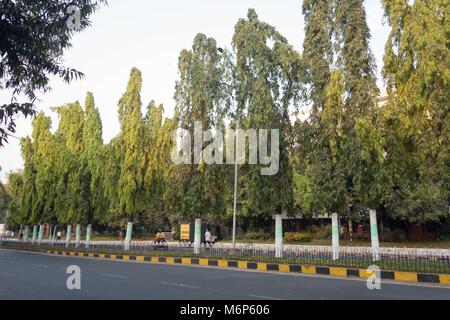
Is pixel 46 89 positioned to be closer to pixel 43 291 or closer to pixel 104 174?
pixel 43 291

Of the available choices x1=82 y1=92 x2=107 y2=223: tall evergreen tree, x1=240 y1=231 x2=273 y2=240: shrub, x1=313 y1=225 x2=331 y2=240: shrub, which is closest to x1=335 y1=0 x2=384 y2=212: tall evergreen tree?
x1=82 y1=92 x2=107 y2=223: tall evergreen tree

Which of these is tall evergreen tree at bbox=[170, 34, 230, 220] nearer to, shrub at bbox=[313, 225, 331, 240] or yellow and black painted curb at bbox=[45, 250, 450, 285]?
yellow and black painted curb at bbox=[45, 250, 450, 285]

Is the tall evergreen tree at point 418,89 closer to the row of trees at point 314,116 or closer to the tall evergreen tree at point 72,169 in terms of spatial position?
the row of trees at point 314,116

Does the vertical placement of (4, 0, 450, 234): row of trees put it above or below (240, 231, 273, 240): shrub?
above

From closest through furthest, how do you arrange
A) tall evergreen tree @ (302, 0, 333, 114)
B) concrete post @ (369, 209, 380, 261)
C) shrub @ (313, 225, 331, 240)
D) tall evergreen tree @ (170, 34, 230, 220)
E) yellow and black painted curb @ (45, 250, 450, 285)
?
yellow and black painted curb @ (45, 250, 450, 285) → concrete post @ (369, 209, 380, 261) → tall evergreen tree @ (302, 0, 333, 114) → tall evergreen tree @ (170, 34, 230, 220) → shrub @ (313, 225, 331, 240)

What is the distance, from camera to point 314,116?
19.9m

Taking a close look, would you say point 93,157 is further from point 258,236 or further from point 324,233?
point 324,233

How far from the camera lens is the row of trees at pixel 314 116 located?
52.9 feet

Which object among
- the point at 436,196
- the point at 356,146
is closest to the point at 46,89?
the point at 356,146

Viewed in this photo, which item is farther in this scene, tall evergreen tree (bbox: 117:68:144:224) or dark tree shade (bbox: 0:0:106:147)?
tall evergreen tree (bbox: 117:68:144:224)

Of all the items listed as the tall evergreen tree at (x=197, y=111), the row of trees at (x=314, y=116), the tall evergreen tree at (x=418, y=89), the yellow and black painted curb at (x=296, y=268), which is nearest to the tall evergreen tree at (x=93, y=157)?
the row of trees at (x=314, y=116)

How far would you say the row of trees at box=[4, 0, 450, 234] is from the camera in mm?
16125

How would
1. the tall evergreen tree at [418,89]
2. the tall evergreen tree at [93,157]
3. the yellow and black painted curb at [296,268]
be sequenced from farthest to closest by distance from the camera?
the tall evergreen tree at [93,157]
the tall evergreen tree at [418,89]
the yellow and black painted curb at [296,268]

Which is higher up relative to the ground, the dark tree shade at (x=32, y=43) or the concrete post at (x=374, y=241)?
the dark tree shade at (x=32, y=43)
